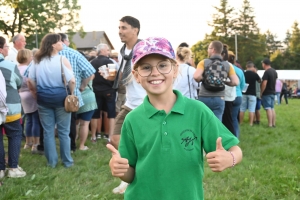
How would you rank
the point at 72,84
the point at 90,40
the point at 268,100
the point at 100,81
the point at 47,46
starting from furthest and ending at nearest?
the point at 90,40, the point at 268,100, the point at 100,81, the point at 72,84, the point at 47,46

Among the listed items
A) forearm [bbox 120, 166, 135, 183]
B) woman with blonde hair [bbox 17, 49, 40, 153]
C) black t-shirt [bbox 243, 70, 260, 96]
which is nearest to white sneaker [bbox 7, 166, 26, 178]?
woman with blonde hair [bbox 17, 49, 40, 153]

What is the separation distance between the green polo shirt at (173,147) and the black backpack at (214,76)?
3.98 meters

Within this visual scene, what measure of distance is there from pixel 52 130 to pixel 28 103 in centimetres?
103

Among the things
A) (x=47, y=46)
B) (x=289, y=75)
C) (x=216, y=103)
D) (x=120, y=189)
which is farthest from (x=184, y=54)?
(x=289, y=75)

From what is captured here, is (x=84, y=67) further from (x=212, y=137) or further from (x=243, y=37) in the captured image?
(x=243, y=37)

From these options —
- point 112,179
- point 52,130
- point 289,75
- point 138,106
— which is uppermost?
point 138,106

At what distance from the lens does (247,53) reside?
69.4 meters

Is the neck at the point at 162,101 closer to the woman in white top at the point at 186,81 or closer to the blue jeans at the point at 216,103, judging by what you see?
the woman in white top at the point at 186,81

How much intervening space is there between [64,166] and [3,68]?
5.76 feet

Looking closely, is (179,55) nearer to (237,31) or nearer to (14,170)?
(14,170)

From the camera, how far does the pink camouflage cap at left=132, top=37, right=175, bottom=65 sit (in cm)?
197

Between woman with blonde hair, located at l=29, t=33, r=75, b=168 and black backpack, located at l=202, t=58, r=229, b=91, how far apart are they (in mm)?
2211

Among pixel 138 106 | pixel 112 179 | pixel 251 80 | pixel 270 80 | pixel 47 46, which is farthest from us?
pixel 270 80

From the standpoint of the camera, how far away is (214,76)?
5.92 meters
